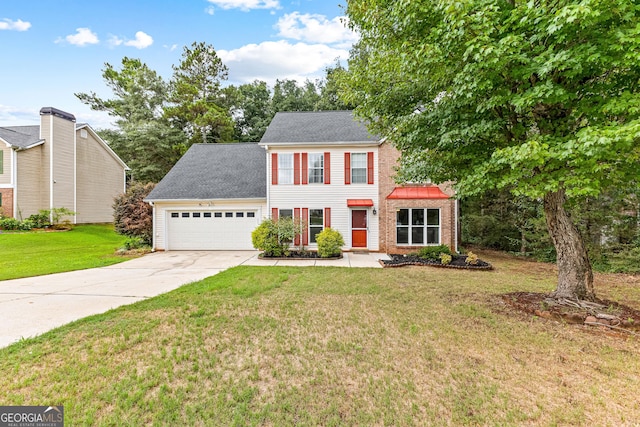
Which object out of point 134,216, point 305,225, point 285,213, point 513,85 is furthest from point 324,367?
point 134,216

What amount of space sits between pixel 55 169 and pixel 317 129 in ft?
61.3

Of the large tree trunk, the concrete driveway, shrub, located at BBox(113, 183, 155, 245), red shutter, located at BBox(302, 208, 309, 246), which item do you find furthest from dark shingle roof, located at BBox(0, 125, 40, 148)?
the large tree trunk

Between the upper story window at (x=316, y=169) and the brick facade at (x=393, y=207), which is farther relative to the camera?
the upper story window at (x=316, y=169)

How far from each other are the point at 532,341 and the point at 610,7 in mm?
4565

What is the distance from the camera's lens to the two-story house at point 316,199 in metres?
12.6

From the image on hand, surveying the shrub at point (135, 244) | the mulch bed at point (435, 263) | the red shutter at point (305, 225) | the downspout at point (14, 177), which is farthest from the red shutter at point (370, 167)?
the downspout at point (14, 177)

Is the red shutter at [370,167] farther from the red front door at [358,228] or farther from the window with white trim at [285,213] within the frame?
the window with white trim at [285,213]

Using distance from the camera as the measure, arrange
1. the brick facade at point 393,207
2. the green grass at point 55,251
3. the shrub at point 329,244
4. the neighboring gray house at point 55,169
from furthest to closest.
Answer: the neighboring gray house at point 55,169
the brick facade at point 393,207
the shrub at point 329,244
the green grass at point 55,251

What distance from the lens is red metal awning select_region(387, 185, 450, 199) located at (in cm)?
1223

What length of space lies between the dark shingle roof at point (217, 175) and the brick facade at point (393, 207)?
5.78 meters

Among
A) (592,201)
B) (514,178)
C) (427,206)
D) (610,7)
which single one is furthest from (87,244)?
(592,201)

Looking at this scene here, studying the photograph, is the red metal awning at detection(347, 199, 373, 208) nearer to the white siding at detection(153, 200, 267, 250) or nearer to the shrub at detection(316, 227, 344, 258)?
the shrub at detection(316, 227, 344, 258)

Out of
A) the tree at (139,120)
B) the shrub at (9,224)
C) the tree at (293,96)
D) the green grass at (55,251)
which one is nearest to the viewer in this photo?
the green grass at (55,251)

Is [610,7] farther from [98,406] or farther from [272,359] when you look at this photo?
[98,406]
